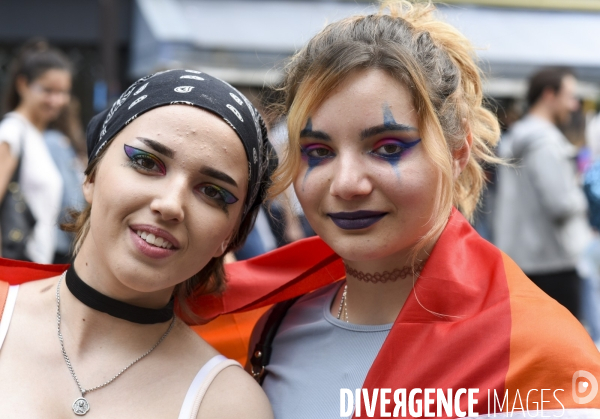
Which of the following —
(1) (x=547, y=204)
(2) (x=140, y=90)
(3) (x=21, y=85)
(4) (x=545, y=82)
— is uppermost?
(4) (x=545, y=82)

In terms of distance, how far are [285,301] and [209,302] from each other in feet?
0.81

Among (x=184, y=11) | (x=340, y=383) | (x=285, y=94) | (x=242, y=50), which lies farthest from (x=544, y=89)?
(x=184, y=11)

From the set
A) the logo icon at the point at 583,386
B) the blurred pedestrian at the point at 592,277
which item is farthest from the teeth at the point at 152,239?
the blurred pedestrian at the point at 592,277

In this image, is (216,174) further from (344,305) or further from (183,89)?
(344,305)

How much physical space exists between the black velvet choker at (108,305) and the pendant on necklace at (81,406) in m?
0.25

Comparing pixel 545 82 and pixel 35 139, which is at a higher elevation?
pixel 545 82

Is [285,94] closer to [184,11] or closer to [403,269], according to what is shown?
[403,269]

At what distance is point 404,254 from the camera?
6.84 ft

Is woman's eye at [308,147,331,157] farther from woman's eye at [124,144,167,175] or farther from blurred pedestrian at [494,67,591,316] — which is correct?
blurred pedestrian at [494,67,591,316]

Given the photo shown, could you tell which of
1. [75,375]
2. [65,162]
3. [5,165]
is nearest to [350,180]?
[75,375]

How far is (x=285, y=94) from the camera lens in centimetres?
227

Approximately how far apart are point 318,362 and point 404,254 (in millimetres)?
387

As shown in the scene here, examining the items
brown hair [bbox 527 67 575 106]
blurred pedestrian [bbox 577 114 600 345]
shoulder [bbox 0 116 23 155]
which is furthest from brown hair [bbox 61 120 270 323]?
brown hair [bbox 527 67 575 106]

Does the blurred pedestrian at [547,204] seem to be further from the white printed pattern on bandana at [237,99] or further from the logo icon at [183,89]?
the logo icon at [183,89]
